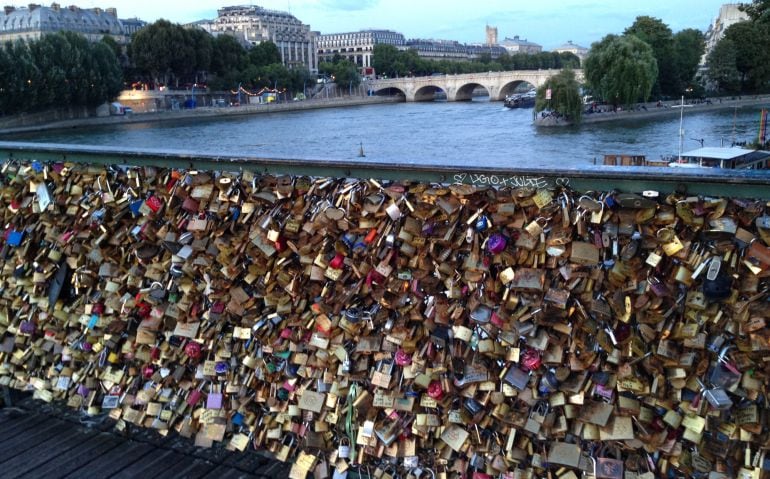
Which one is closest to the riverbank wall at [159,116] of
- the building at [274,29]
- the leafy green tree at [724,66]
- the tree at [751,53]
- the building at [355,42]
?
the building at [274,29]

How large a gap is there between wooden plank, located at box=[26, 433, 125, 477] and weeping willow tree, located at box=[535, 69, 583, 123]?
106 feet

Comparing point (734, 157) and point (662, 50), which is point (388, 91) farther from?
point (734, 157)

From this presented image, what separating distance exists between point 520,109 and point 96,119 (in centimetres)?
2659

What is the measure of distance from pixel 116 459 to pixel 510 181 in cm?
156

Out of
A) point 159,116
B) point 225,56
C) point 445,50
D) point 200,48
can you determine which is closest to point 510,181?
point 159,116

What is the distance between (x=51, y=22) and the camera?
5981cm

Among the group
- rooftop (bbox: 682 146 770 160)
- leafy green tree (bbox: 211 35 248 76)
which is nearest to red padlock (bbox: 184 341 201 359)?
rooftop (bbox: 682 146 770 160)

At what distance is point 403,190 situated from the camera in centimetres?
181

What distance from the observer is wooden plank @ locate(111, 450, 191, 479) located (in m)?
2.20

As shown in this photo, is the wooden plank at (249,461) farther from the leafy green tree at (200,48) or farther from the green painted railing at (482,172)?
the leafy green tree at (200,48)

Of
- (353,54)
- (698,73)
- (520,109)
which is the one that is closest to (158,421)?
(520,109)

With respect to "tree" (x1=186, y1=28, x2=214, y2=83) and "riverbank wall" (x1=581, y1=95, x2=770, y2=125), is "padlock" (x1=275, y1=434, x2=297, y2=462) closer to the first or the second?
"riverbank wall" (x1=581, y1=95, x2=770, y2=125)

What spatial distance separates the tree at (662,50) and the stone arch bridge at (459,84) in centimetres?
704

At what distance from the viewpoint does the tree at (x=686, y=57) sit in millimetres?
45997
